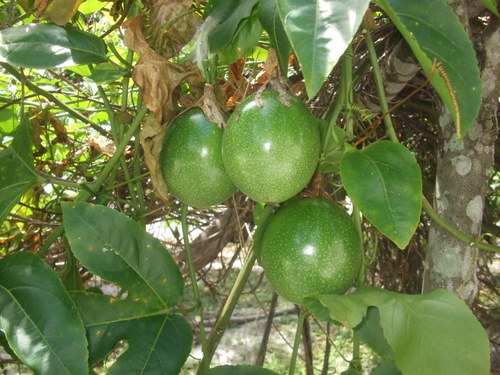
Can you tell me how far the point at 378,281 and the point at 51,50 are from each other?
159 cm

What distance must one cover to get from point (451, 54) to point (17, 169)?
79 cm

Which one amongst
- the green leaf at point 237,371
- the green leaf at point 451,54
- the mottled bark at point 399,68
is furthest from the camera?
the mottled bark at point 399,68

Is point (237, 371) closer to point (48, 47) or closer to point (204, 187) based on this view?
point (204, 187)

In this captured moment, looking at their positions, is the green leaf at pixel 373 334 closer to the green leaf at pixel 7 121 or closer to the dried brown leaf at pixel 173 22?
the dried brown leaf at pixel 173 22

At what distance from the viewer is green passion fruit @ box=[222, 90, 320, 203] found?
34.0 inches

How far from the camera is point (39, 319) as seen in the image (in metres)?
0.80

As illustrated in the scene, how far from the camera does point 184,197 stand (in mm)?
1040

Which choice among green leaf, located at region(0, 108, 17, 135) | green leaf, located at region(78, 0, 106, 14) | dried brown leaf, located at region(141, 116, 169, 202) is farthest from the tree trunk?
green leaf, located at region(0, 108, 17, 135)

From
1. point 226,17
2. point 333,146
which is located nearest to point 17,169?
point 226,17

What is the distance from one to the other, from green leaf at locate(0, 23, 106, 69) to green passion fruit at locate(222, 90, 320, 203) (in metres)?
0.31

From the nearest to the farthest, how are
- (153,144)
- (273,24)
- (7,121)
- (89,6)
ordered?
(273,24), (153,144), (89,6), (7,121)

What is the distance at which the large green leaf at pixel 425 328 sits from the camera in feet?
2.61

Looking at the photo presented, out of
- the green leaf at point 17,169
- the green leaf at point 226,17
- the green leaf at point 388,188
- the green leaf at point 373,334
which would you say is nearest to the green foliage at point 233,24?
the green leaf at point 226,17

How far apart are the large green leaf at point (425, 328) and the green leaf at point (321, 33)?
0.40 metres
